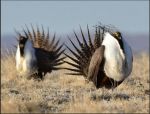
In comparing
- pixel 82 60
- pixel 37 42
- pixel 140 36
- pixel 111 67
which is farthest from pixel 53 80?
pixel 140 36

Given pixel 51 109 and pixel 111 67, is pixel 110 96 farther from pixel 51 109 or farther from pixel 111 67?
pixel 51 109

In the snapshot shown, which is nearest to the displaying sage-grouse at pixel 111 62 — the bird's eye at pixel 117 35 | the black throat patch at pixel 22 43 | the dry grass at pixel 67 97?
the bird's eye at pixel 117 35

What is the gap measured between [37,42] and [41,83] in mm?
1474

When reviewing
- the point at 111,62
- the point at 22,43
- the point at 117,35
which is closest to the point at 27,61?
the point at 22,43

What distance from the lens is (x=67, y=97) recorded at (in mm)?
9453

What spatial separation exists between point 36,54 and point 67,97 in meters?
2.90

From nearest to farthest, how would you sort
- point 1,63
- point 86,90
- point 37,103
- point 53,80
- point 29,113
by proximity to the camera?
point 29,113, point 37,103, point 86,90, point 53,80, point 1,63

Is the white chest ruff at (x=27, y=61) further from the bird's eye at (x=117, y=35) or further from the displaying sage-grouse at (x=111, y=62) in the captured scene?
the bird's eye at (x=117, y=35)

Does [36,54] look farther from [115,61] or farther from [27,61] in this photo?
[115,61]

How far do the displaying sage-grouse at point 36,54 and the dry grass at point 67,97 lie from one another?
0.68ft

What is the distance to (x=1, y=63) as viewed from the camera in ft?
52.1

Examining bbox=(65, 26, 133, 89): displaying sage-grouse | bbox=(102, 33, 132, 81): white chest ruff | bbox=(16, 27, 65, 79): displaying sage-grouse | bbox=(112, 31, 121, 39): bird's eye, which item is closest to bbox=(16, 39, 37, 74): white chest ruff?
bbox=(16, 27, 65, 79): displaying sage-grouse

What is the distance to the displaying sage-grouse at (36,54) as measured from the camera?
11.9 metres

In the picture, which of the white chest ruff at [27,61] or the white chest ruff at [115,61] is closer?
the white chest ruff at [115,61]
